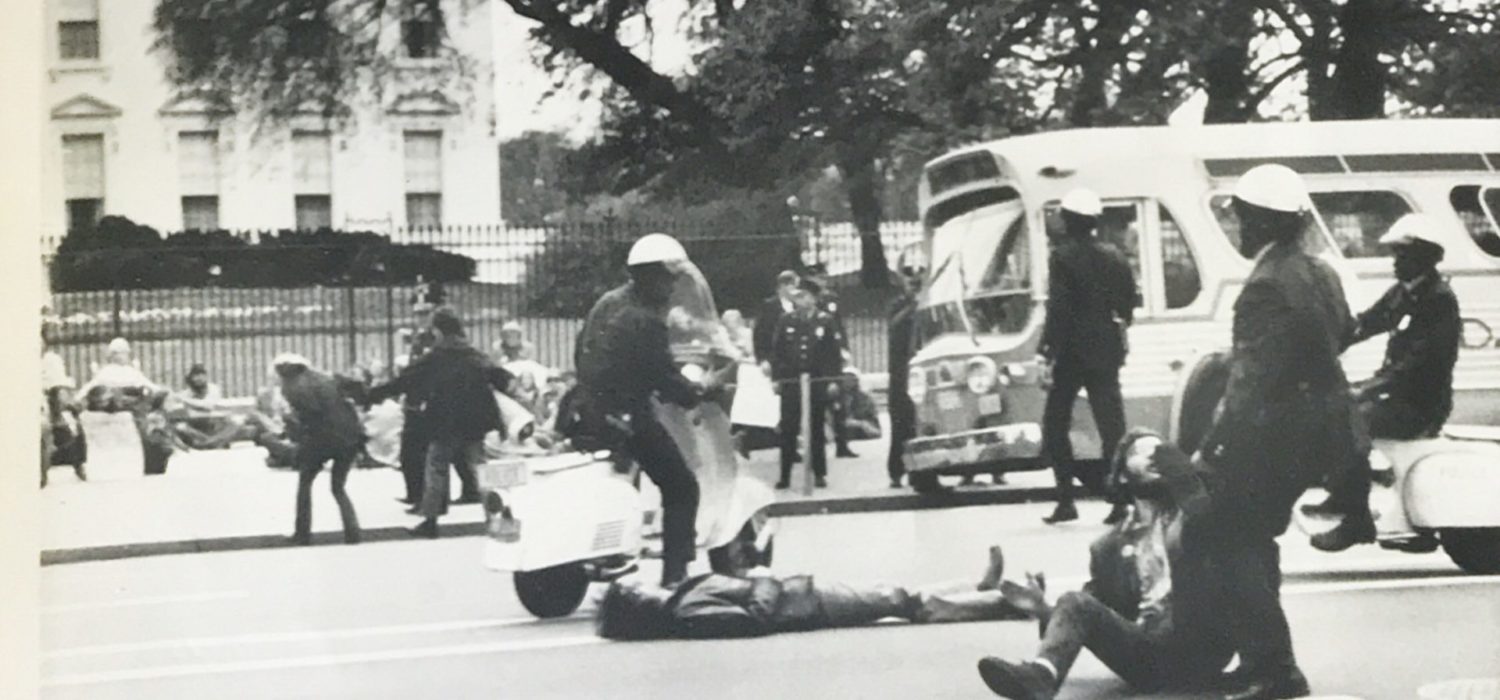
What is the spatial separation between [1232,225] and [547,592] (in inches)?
77.0

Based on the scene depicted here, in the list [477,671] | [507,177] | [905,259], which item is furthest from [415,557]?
[905,259]

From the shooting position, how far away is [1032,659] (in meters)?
4.04

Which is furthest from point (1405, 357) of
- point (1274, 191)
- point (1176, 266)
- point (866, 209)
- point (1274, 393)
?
point (866, 209)

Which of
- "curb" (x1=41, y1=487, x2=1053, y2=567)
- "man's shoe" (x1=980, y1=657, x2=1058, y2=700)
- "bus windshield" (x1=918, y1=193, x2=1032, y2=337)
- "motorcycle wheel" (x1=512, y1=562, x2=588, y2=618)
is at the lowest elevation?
"man's shoe" (x1=980, y1=657, x2=1058, y2=700)

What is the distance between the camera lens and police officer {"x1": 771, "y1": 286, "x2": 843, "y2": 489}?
4.02 m

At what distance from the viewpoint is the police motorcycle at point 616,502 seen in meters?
3.96

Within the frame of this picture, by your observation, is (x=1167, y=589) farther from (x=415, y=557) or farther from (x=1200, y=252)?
(x=415, y=557)

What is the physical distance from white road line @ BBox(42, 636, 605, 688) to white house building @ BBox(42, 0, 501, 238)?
1.04 meters

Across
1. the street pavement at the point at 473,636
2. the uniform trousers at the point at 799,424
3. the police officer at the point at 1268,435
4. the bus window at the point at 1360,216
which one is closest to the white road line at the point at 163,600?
the street pavement at the point at 473,636

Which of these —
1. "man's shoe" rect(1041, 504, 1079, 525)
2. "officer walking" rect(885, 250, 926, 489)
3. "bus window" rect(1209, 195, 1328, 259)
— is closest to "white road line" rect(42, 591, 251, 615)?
"officer walking" rect(885, 250, 926, 489)

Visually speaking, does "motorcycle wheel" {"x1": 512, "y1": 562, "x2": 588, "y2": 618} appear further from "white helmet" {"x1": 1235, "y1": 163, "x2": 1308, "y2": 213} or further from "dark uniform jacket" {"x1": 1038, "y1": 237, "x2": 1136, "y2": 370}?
"white helmet" {"x1": 1235, "y1": 163, "x2": 1308, "y2": 213}

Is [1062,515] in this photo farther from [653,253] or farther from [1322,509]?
[653,253]

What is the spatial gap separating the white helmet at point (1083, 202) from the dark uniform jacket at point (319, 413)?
183cm

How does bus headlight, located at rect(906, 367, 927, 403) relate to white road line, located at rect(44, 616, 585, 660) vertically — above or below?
above
